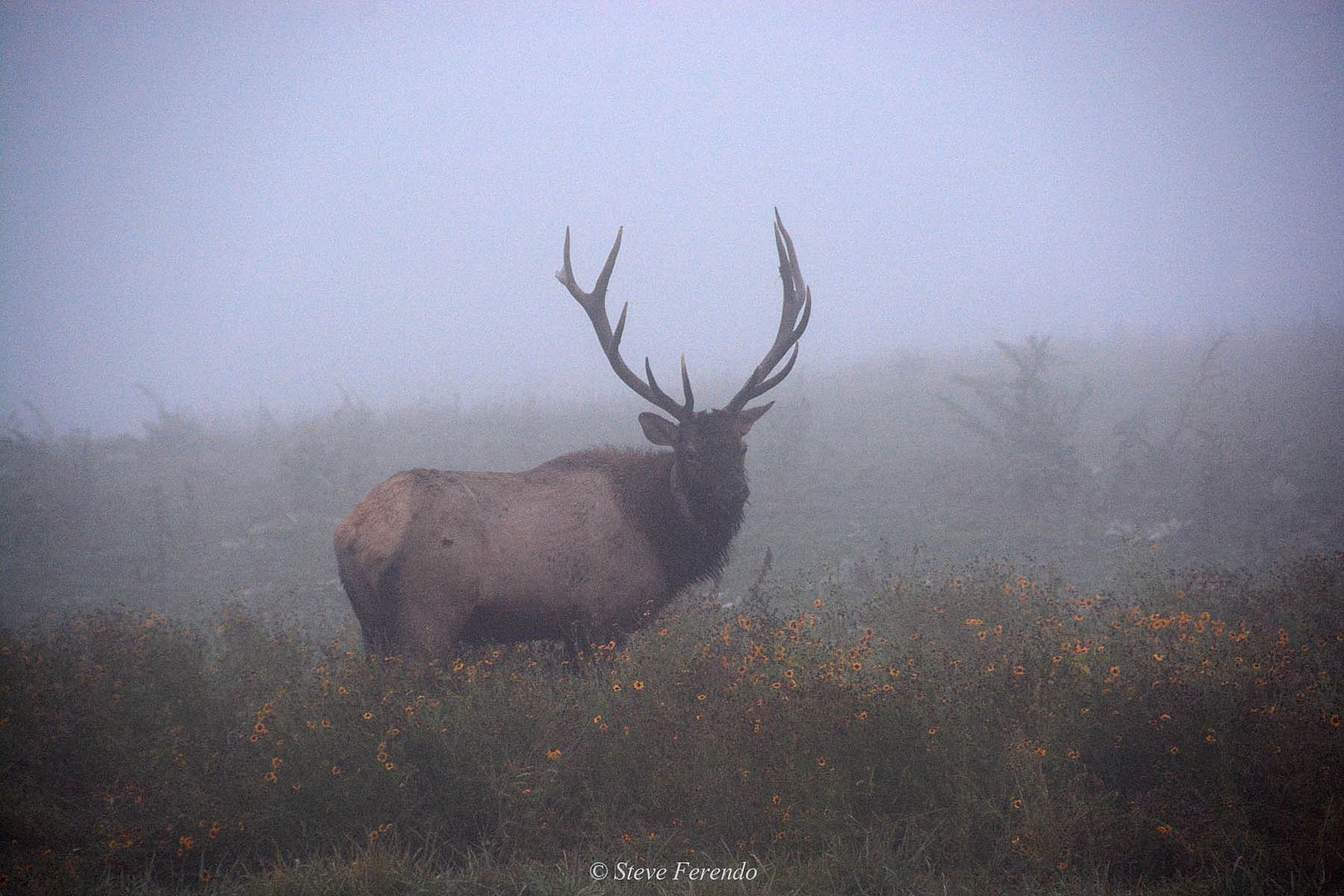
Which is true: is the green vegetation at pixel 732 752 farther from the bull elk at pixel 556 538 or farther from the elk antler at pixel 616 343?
the elk antler at pixel 616 343

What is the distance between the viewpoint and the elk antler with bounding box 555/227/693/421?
553 centimetres

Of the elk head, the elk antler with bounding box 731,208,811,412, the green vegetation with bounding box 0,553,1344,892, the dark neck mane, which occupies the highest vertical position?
the elk antler with bounding box 731,208,811,412

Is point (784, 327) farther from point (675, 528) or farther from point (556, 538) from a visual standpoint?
point (556, 538)

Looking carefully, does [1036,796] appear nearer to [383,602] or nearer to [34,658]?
[383,602]

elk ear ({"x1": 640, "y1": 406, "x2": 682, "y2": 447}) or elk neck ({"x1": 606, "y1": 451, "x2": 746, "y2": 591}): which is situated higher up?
elk ear ({"x1": 640, "y1": 406, "x2": 682, "y2": 447})

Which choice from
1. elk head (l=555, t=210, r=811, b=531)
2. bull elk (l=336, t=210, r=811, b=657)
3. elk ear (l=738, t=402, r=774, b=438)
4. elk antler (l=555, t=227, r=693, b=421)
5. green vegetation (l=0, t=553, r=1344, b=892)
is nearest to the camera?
green vegetation (l=0, t=553, r=1344, b=892)

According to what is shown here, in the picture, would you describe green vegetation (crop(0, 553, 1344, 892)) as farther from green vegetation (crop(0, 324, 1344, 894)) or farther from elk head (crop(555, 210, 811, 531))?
elk head (crop(555, 210, 811, 531))

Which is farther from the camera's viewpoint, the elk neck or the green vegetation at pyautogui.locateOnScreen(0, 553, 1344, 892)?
the elk neck

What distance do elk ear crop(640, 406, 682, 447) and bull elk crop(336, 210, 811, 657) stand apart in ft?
0.03

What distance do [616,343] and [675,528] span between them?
1534 mm

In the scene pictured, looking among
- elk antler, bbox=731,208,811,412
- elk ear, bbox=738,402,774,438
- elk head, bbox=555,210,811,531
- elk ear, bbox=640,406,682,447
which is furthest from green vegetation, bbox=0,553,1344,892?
elk antler, bbox=731,208,811,412

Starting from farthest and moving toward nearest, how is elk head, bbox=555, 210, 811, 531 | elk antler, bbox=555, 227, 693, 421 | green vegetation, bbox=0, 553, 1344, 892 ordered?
elk antler, bbox=555, 227, 693, 421
elk head, bbox=555, 210, 811, 531
green vegetation, bbox=0, 553, 1344, 892

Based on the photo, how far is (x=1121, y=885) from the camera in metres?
2.79

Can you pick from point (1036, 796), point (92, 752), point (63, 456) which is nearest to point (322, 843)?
point (92, 752)
